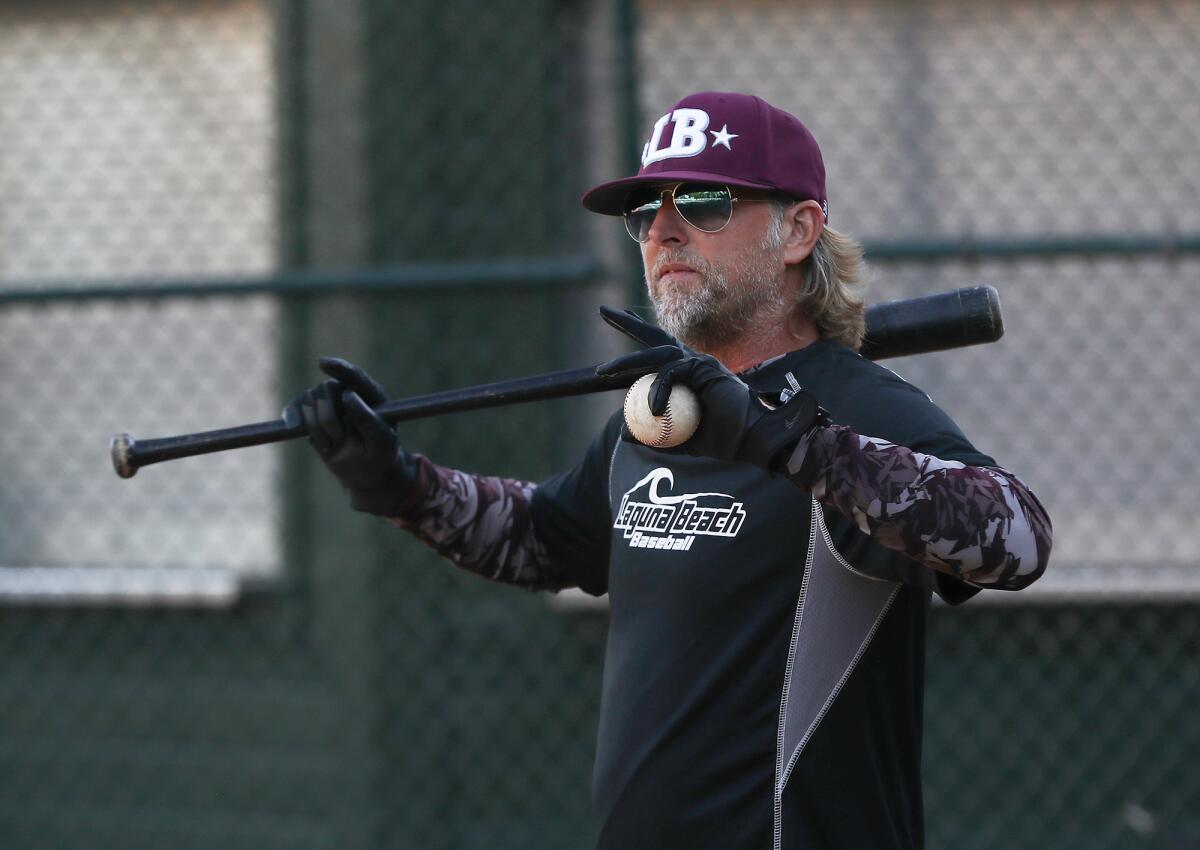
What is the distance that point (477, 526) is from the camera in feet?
8.64

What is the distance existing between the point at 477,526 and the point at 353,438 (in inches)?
11.4

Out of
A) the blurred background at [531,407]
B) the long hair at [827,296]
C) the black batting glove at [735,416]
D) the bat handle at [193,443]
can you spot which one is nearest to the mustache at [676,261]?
the long hair at [827,296]

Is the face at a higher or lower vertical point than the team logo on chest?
higher

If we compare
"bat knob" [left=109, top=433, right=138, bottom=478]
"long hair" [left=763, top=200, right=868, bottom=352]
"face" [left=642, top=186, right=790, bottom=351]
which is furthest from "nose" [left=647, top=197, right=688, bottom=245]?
"bat knob" [left=109, top=433, right=138, bottom=478]

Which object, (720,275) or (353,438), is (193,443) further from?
(720,275)

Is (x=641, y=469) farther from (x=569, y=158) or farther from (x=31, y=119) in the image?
(x=31, y=119)

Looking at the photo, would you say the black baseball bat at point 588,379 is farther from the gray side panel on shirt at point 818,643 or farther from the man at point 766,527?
the gray side panel on shirt at point 818,643

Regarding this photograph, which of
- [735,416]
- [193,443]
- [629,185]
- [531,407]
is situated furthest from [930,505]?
[531,407]

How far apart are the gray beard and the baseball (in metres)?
0.35

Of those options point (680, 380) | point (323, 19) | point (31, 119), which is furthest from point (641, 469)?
point (31, 119)

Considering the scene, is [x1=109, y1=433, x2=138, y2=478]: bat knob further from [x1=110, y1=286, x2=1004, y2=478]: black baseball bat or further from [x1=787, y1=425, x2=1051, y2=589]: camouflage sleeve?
[x1=787, y1=425, x2=1051, y2=589]: camouflage sleeve

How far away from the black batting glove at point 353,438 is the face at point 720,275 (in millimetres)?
564

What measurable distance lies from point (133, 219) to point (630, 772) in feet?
10.5

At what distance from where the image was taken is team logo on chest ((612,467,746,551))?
2154 millimetres
